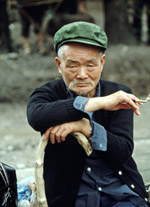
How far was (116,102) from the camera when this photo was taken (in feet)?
6.84

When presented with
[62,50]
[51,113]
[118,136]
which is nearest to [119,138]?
[118,136]

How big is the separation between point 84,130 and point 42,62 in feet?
27.6

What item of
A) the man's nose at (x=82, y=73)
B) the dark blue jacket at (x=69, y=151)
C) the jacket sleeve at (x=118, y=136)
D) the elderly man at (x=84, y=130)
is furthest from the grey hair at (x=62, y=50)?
the jacket sleeve at (x=118, y=136)

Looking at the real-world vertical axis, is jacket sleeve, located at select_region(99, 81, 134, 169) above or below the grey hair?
below

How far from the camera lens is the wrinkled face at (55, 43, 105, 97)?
7.42 feet

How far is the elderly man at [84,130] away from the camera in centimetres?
216

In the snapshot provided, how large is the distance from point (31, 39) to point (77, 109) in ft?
39.1

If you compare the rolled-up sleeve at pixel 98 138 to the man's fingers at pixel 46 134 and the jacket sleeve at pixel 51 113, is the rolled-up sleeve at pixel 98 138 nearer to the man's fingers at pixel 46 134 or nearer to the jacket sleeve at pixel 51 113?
the jacket sleeve at pixel 51 113

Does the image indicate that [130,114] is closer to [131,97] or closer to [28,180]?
[131,97]

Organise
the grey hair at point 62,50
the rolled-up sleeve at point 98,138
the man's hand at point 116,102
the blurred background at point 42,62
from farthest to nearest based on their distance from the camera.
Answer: the blurred background at point 42,62, the grey hair at point 62,50, the rolled-up sleeve at point 98,138, the man's hand at point 116,102

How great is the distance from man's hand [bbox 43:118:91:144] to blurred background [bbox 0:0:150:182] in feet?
8.55

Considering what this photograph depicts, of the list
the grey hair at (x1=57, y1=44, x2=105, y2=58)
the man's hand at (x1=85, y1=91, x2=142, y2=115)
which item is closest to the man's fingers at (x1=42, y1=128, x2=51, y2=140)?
the man's hand at (x1=85, y1=91, x2=142, y2=115)

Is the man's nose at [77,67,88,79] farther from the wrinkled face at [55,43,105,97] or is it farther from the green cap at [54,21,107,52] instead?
the green cap at [54,21,107,52]

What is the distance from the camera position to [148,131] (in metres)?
6.19
